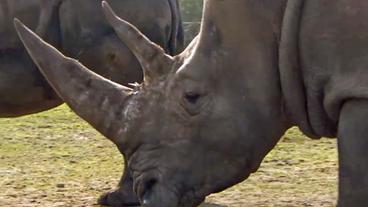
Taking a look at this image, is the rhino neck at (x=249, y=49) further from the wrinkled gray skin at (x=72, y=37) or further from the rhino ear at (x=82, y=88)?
the wrinkled gray skin at (x=72, y=37)

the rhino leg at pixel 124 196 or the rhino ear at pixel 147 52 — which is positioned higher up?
the rhino ear at pixel 147 52

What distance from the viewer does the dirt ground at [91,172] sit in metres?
6.83

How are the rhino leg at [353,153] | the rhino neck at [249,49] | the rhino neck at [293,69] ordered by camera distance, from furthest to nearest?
the rhino neck at [249,49]
the rhino neck at [293,69]
the rhino leg at [353,153]

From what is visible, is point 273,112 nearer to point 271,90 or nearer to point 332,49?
point 271,90

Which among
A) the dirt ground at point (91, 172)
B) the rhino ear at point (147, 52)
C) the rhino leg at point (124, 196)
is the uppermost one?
the rhino ear at point (147, 52)

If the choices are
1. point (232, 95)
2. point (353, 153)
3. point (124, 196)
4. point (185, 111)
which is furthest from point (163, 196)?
point (124, 196)

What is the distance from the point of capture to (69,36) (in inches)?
261

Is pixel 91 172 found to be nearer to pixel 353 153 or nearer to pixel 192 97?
pixel 192 97

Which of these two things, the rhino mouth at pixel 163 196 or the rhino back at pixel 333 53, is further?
the rhino mouth at pixel 163 196

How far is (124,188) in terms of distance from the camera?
6.64 meters

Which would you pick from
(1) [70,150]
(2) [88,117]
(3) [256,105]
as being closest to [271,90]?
(3) [256,105]

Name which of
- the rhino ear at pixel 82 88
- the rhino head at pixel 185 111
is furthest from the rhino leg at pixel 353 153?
the rhino ear at pixel 82 88

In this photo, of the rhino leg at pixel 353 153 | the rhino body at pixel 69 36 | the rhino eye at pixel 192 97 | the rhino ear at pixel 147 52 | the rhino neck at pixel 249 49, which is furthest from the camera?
the rhino body at pixel 69 36

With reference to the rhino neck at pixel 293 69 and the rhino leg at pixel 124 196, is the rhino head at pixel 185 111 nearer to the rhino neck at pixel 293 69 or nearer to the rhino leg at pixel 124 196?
the rhino neck at pixel 293 69
